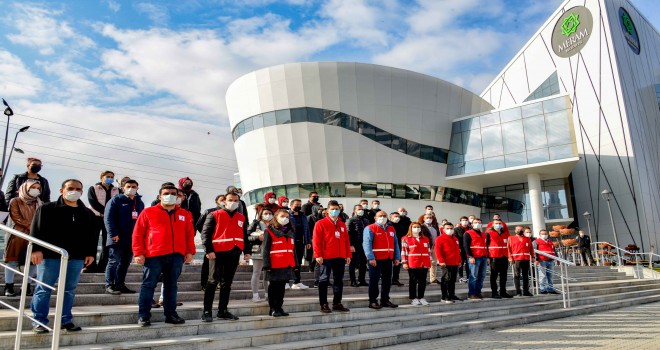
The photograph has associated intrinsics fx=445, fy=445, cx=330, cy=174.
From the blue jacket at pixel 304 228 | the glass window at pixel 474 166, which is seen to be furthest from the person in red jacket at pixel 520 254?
the glass window at pixel 474 166

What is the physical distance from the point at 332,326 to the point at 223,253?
1829 mm

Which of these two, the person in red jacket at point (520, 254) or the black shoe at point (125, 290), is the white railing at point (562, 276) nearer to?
the person in red jacket at point (520, 254)

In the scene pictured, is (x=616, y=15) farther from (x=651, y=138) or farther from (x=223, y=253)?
(x=223, y=253)

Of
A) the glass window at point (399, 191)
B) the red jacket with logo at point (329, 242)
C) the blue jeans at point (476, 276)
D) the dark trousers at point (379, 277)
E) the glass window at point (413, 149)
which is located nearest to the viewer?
the red jacket with logo at point (329, 242)

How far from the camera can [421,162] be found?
28047 mm

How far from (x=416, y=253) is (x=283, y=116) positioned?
18351mm

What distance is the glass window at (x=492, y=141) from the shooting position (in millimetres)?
27844

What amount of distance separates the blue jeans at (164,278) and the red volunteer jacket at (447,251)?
215 inches

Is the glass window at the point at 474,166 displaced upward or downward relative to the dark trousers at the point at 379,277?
upward

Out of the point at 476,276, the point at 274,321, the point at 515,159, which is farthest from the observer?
the point at 515,159

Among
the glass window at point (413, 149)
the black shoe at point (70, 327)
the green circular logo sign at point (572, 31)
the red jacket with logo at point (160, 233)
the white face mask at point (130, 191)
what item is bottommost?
the black shoe at point (70, 327)

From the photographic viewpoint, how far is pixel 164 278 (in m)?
5.47

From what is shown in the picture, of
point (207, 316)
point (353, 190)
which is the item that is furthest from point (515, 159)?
point (207, 316)

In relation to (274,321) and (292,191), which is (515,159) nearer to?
(292,191)
